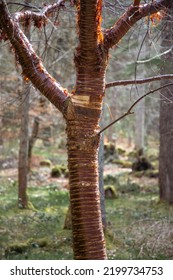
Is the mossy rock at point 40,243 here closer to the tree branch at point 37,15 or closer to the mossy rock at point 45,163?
the tree branch at point 37,15

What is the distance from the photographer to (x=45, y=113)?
1808cm

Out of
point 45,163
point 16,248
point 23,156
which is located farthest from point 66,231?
point 45,163

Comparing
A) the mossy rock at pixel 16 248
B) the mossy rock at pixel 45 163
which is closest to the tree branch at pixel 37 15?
the mossy rock at pixel 16 248

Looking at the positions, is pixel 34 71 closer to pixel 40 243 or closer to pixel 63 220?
pixel 40 243

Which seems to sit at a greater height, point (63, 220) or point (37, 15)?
point (37, 15)

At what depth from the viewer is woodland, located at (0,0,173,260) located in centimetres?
365

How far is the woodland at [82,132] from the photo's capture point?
3646mm

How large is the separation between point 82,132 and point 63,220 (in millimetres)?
8532

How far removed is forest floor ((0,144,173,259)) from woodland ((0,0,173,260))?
28 mm

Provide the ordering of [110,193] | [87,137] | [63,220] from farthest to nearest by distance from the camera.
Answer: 1. [110,193]
2. [63,220]
3. [87,137]

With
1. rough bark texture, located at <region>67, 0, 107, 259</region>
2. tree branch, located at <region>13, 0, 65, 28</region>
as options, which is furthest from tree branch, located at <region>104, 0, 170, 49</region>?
tree branch, located at <region>13, 0, 65, 28</region>

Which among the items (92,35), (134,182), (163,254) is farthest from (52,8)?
(134,182)

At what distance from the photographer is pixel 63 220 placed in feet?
39.1

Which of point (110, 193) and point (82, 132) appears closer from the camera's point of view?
point (82, 132)
